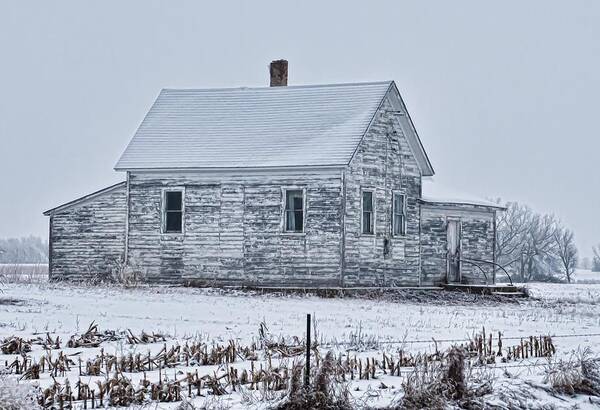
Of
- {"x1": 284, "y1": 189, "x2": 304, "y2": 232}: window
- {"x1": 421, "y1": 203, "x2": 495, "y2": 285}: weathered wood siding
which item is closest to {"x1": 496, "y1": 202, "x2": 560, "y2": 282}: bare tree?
{"x1": 421, "y1": 203, "x2": 495, "y2": 285}: weathered wood siding

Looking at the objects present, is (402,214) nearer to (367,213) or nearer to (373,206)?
(373,206)

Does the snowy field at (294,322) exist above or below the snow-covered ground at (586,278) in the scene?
below

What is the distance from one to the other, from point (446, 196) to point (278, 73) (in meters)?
8.14

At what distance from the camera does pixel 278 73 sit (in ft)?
126

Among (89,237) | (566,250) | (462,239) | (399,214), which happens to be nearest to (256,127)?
(399,214)

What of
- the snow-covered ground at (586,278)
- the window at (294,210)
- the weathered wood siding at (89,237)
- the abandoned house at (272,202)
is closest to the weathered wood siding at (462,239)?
the abandoned house at (272,202)

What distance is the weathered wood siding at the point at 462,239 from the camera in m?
36.0

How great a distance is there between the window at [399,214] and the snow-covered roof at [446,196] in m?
1.10

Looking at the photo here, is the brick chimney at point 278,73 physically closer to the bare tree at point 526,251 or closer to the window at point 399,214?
the window at point 399,214

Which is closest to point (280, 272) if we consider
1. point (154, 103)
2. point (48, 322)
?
point (154, 103)

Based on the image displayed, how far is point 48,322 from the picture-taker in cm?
1905

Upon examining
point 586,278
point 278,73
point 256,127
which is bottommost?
point 586,278

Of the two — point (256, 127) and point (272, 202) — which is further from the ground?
point (256, 127)

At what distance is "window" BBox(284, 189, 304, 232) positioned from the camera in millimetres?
32281
